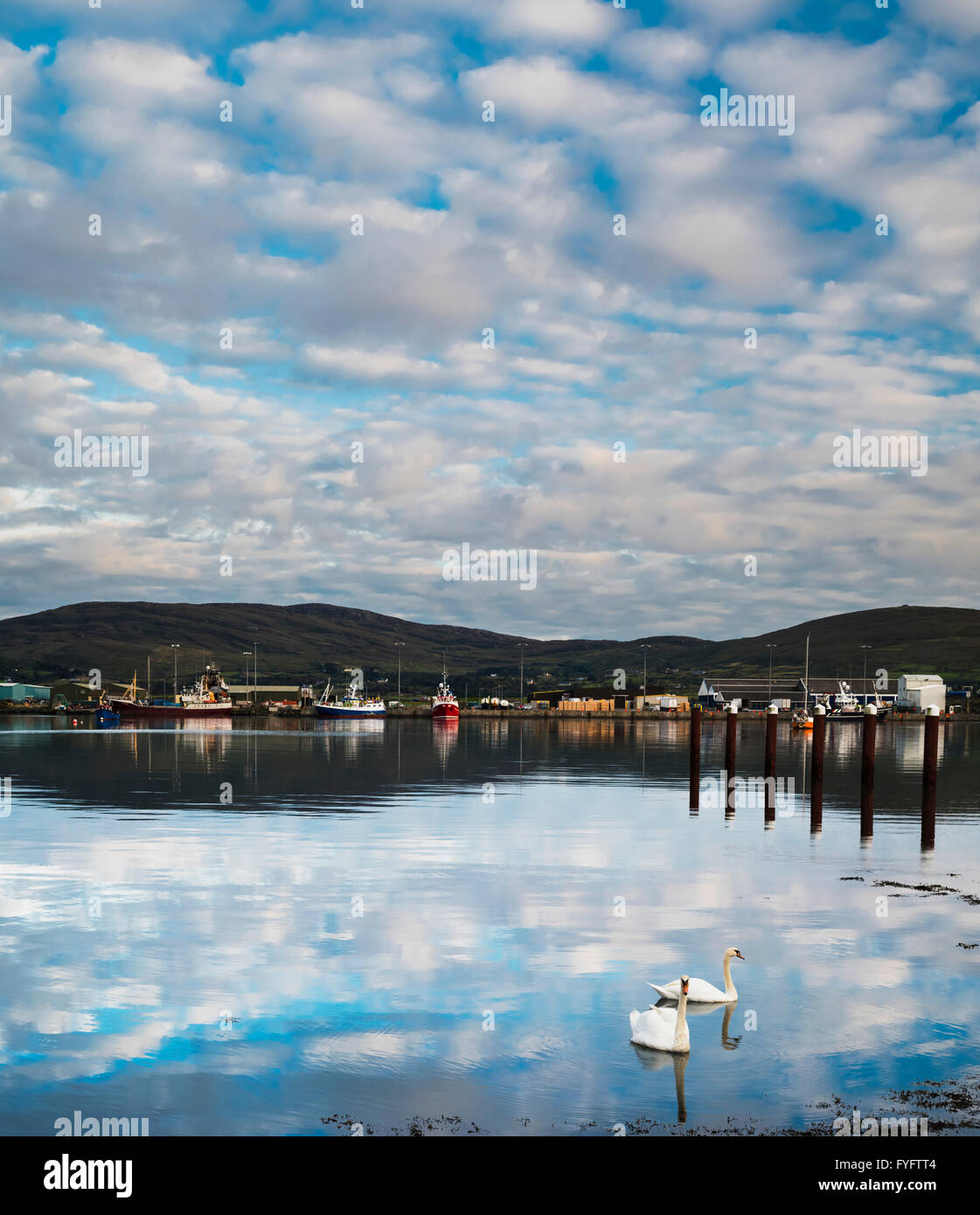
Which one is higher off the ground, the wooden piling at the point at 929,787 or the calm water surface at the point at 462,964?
the wooden piling at the point at 929,787

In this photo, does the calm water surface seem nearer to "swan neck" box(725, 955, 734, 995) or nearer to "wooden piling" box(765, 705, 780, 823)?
"swan neck" box(725, 955, 734, 995)

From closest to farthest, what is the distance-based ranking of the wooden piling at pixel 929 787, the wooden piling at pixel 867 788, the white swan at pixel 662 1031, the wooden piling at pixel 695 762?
the white swan at pixel 662 1031, the wooden piling at pixel 929 787, the wooden piling at pixel 867 788, the wooden piling at pixel 695 762

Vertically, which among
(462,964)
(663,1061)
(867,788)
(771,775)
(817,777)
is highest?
(867,788)

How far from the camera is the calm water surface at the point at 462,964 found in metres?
15.3

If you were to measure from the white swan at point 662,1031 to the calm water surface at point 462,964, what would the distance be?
0.23 m

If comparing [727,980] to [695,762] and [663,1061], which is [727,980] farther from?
[695,762]

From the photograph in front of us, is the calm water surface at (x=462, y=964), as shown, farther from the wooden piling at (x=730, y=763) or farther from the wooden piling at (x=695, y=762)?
the wooden piling at (x=695, y=762)

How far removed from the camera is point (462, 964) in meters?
22.4

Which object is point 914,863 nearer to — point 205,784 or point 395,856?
point 395,856

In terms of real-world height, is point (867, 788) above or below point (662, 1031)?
above

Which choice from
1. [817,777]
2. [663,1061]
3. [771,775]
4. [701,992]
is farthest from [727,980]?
[771,775]

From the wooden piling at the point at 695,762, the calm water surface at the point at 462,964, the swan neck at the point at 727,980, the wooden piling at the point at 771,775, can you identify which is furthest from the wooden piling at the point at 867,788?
the swan neck at the point at 727,980

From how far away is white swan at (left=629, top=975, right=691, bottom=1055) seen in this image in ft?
55.5

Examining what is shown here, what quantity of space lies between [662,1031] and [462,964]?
6.26 m
